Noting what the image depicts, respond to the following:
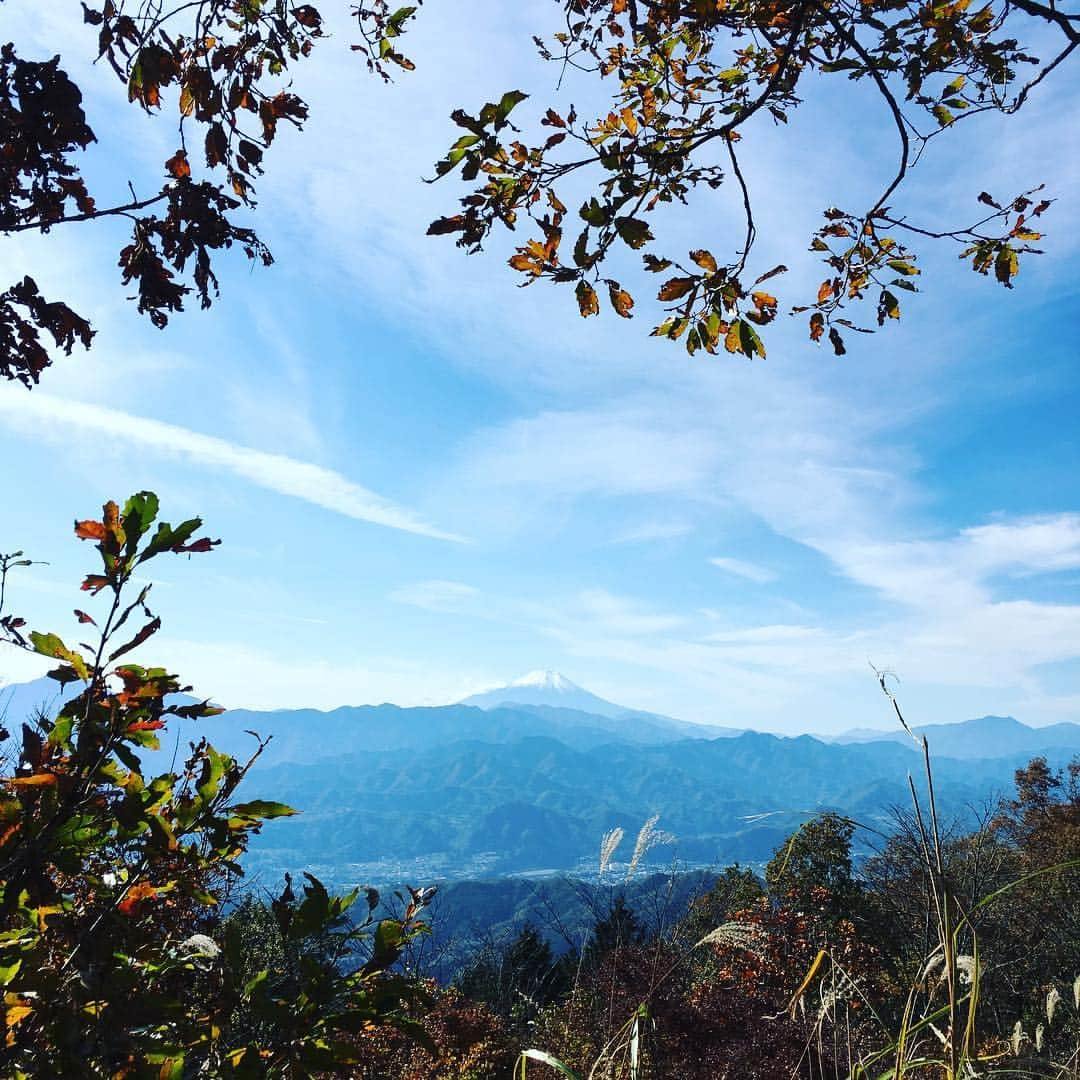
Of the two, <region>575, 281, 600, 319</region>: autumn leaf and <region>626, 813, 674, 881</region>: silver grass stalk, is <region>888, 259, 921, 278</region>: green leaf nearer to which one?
<region>575, 281, 600, 319</region>: autumn leaf

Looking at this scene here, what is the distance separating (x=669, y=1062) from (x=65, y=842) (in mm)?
8880

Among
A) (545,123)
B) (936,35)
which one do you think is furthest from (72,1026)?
(936,35)

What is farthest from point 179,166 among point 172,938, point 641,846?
point 641,846

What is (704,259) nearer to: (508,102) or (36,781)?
(508,102)

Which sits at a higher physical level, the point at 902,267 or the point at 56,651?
the point at 902,267

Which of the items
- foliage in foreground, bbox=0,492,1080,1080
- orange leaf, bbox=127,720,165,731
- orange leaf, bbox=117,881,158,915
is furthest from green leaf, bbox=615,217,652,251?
orange leaf, bbox=117,881,158,915

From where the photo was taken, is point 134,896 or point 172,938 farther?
point 172,938

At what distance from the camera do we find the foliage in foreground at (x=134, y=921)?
127cm

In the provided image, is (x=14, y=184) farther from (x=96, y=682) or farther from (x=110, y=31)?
(x=96, y=682)

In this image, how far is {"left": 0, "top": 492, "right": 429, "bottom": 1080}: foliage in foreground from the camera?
4.18 ft

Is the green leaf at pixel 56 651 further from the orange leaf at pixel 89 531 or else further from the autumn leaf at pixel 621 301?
the autumn leaf at pixel 621 301

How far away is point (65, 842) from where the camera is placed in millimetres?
1311

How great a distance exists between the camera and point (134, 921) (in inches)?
56.9

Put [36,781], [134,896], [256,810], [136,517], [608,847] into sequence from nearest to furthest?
[36,781] → [136,517] → [134,896] → [256,810] → [608,847]
